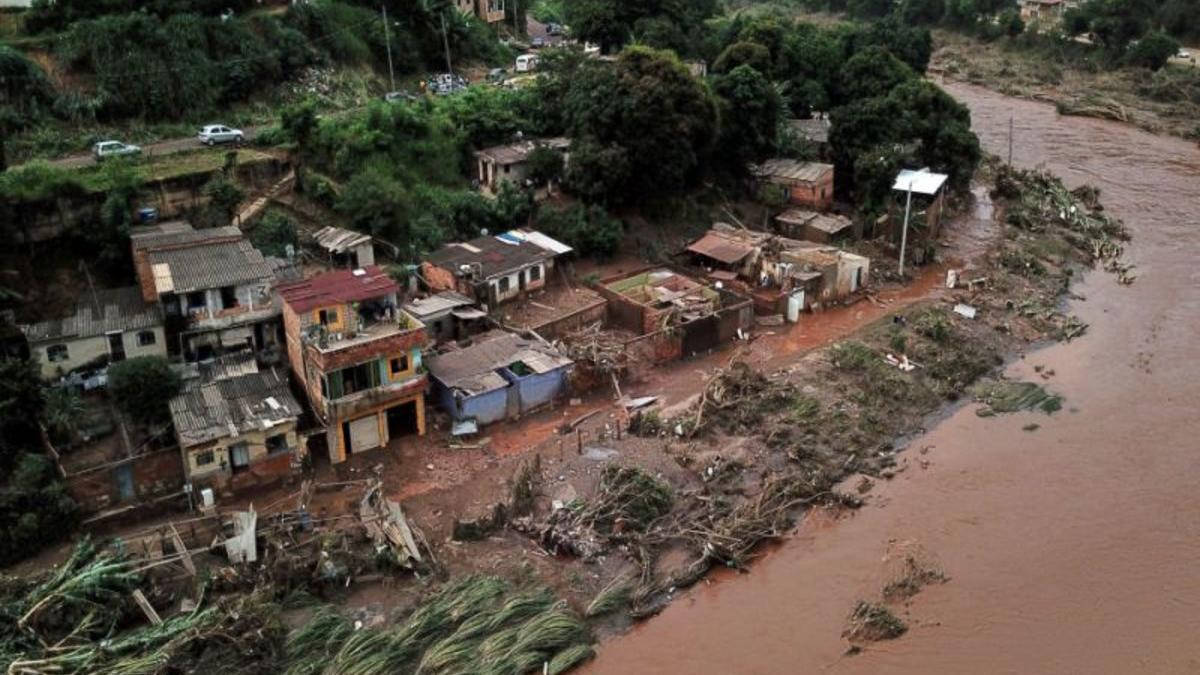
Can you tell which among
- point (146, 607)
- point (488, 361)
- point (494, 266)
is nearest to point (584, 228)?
point (494, 266)

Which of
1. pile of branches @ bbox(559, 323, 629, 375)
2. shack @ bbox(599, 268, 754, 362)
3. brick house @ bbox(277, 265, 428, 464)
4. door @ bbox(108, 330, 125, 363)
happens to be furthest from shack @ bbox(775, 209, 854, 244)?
door @ bbox(108, 330, 125, 363)

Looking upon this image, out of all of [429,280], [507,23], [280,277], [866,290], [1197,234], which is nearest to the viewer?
[280,277]

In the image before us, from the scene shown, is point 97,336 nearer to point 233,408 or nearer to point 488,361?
point 233,408

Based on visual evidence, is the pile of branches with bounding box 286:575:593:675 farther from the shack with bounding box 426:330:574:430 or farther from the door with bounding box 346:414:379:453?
the shack with bounding box 426:330:574:430

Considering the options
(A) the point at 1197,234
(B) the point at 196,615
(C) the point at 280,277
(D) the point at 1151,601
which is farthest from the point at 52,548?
(A) the point at 1197,234

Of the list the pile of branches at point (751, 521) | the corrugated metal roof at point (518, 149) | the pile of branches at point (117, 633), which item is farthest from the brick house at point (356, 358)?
the corrugated metal roof at point (518, 149)

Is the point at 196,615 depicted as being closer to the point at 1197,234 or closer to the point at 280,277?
the point at 280,277

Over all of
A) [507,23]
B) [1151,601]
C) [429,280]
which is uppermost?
[507,23]
